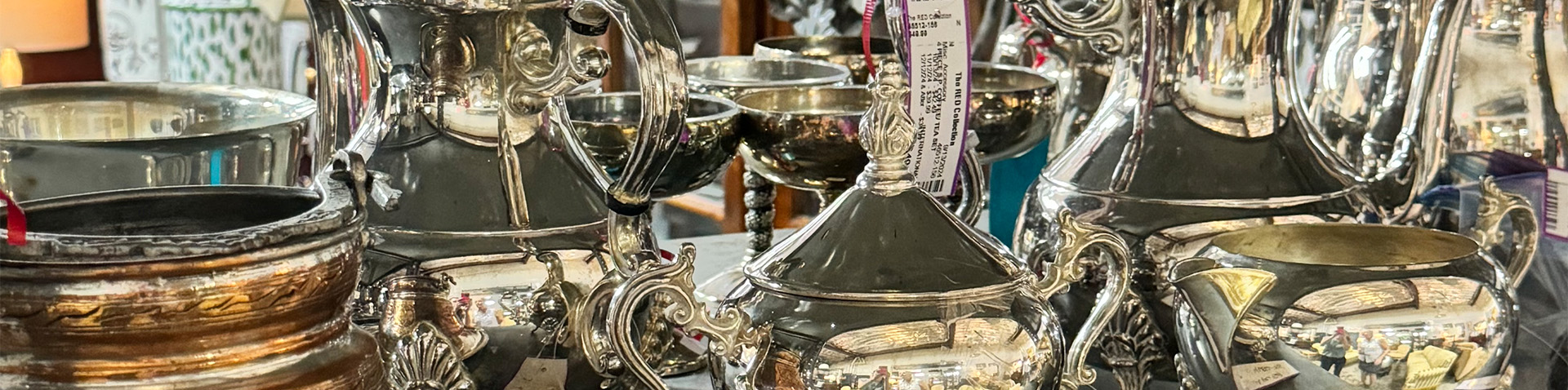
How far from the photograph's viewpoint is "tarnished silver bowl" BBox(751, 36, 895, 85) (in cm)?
107

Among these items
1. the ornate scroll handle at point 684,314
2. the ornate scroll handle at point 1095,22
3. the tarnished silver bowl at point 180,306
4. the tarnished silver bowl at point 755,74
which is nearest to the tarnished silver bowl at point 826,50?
the tarnished silver bowl at point 755,74

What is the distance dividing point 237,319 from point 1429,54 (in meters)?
0.64

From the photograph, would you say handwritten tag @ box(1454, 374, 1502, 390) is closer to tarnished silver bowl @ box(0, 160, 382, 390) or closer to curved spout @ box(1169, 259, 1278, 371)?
curved spout @ box(1169, 259, 1278, 371)

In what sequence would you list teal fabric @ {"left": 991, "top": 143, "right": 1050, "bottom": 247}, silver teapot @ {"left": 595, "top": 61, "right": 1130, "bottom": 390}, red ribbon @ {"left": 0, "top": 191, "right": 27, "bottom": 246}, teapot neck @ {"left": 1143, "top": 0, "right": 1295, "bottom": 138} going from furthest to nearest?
teal fabric @ {"left": 991, "top": 143, "right": 1050, "bottom": 247}
teapot neck @ {"left": 1143, "top": 0, "right": 1295, "bottom": 138}
silver teapot @ {"left": 595, "top": 61, "right": 1130, "bottom": 390}
red ribbon @ {"left": 0, "top": 191, "right": 27, "bottom": 246}

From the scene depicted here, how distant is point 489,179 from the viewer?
647 mm

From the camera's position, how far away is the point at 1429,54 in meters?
0.80

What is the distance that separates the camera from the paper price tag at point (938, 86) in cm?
66

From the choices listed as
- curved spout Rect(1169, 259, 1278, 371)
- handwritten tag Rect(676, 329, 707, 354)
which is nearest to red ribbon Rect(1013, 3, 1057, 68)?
handwritten tag Rect(676, 329, 707, 354)

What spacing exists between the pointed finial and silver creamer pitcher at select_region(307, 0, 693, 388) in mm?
100

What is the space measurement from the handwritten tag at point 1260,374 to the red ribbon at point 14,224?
1.42 feet

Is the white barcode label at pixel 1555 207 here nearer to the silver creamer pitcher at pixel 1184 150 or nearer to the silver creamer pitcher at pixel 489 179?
the silver creamer pitcher at pixel 1184 150

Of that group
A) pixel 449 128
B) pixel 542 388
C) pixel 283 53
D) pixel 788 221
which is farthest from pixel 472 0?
pixel 283 53

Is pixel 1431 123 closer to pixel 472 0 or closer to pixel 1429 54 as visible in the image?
pixel 1429 54

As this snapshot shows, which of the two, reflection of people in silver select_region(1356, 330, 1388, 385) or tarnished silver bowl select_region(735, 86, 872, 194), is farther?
tarnished silver bowl select_region(735, 86, 872, 194)
